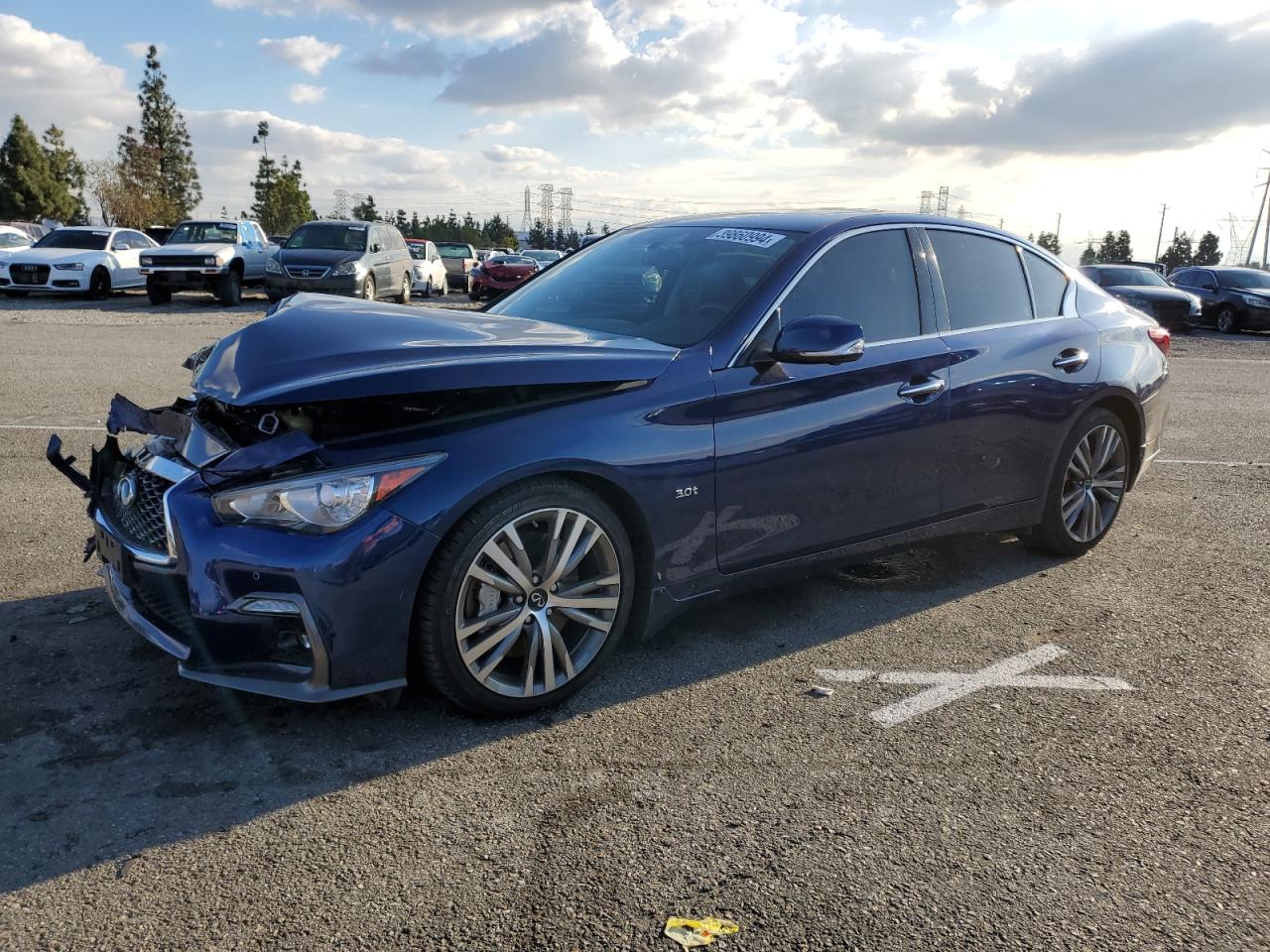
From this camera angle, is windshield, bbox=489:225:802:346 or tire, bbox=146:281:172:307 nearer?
windshield, bbox=489:225:802:346

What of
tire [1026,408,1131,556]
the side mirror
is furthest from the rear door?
the side mirror

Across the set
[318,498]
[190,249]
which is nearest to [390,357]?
[318,498]

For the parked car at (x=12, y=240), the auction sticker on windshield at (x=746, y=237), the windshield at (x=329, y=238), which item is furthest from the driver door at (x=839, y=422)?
the parked car at (x=12, y=240)

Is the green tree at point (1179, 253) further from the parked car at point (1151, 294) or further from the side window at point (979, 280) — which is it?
the side window at point (979, 280)

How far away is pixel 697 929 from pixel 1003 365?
3061 mm

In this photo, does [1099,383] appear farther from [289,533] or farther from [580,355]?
[289,533]

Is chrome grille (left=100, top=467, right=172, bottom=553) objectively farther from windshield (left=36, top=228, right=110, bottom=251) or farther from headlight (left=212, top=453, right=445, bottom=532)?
windshield (left=36, top=228, right=110, bottom=251)

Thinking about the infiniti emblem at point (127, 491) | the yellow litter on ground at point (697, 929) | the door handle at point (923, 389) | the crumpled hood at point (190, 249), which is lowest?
the yellow litter on ground at point (697, 929)

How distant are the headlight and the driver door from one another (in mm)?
1215

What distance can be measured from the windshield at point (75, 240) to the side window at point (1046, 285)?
2175 centimetres

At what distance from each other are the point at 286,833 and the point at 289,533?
2.62ft

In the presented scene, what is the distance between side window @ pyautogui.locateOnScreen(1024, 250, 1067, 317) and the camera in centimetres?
481

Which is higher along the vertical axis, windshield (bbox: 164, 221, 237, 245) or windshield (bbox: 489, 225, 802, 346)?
windshield (bbox: 164, 221, 237, 245)

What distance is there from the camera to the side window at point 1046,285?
15.8 ft
